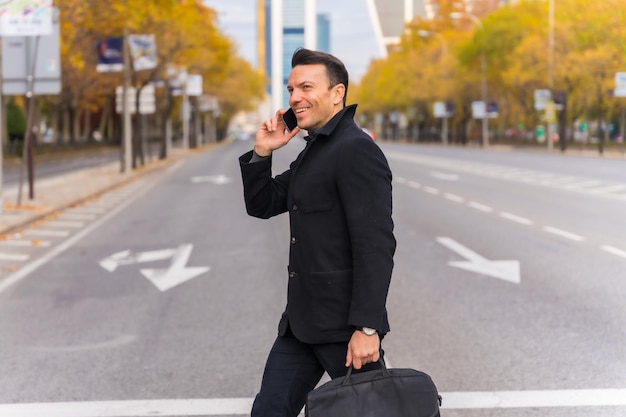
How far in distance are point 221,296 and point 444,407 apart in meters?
4.29

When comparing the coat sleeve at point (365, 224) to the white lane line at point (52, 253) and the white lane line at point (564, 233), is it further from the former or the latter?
the white lane line at point (564, 233)

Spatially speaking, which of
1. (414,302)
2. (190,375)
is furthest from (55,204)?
(190,375)

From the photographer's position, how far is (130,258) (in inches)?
489

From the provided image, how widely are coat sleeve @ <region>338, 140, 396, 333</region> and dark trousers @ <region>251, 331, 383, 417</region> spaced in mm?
203

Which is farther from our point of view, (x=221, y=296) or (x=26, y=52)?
Answer: (x=26, y=52)

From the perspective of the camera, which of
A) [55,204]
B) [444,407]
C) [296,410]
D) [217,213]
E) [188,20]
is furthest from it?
[188,20]

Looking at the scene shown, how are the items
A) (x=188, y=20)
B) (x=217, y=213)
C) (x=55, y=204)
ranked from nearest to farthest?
(x=217, y=213)
(x=55, y=204)
(x=188, y=20)

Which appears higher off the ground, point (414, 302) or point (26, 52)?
point (26, 52)

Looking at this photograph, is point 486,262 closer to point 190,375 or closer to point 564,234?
point 564,234

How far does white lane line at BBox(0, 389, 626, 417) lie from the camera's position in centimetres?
541

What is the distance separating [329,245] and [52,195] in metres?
21.4

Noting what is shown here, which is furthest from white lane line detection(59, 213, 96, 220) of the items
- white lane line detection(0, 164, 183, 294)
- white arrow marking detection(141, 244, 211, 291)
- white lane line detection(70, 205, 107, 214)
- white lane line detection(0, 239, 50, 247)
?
white arrow marking detection(141, 244, 211, 291)

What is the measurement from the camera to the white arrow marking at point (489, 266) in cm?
1037

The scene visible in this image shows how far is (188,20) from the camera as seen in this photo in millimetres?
45781
